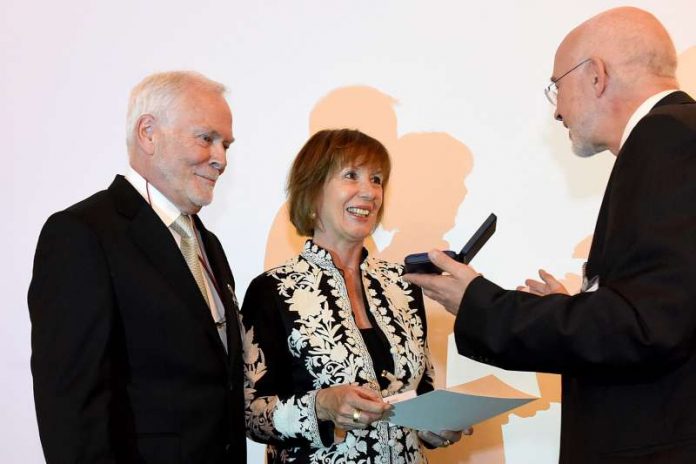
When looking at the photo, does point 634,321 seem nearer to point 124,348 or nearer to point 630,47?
point 630,47

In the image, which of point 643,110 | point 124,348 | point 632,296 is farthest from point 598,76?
point 124,348

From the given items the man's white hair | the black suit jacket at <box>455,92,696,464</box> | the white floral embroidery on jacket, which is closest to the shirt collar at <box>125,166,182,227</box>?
the man's white hair

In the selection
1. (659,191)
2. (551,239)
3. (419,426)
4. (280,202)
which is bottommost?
(419,426)

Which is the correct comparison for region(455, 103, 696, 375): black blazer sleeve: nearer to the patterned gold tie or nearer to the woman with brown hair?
the woman with brown hair

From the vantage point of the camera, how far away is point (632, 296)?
1.73 metres

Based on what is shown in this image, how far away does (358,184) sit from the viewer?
2.82m

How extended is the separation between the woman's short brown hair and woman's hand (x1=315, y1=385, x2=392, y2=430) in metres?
0.68

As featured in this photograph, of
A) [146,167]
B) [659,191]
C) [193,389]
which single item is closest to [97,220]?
[146,167]

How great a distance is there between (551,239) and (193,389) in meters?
1.73

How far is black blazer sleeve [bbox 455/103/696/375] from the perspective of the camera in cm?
170

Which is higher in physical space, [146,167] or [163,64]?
[163,64]

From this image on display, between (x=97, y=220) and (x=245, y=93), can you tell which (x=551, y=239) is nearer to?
(x=245, y=93)

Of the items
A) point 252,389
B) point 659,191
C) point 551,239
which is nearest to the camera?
point 659,191

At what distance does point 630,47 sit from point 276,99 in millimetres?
1684
